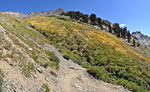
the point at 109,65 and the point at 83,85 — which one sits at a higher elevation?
the point at 109,65

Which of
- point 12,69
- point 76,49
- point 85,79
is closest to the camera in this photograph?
point 12,69

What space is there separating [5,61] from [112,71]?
606 inches

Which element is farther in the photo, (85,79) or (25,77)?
(85,79)

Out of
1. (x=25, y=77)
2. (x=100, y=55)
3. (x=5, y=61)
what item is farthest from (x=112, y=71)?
(x=5, y=61)

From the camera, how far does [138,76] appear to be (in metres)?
16.5

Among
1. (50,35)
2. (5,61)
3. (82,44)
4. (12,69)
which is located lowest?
(12,69)

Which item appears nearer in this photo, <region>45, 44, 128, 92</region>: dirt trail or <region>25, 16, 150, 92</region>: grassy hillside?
<region>45, 44, 128, 92</region>: dirt trail

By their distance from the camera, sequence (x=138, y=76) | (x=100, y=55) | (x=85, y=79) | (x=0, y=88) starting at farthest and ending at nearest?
(x=100, y=55), (x=138, y=76), (x=85, y=79), (x=0, y=88)

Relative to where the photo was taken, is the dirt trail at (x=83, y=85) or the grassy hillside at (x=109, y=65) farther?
the grassy hillside at (x=109, y=65)

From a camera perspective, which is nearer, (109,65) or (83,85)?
(83,85)

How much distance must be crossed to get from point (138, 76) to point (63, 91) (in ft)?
45.4

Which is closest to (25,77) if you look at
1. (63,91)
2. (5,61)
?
(5,61)

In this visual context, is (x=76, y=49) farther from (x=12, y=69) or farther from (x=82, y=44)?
(x=12, y=69)

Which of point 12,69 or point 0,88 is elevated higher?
point 12,69
